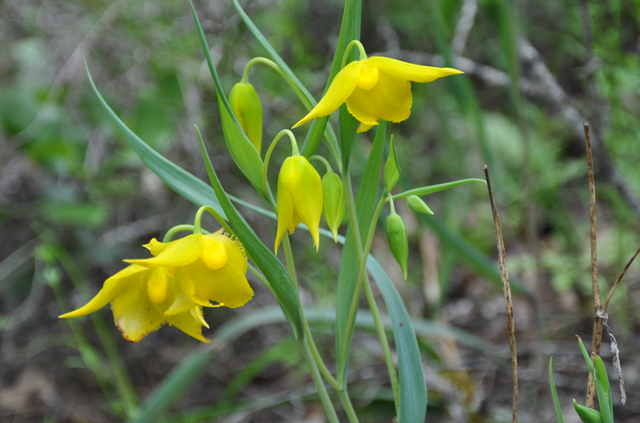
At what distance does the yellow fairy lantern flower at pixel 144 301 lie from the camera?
27.7 inches

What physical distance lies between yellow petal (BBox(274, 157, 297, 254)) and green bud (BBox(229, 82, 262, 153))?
211mm

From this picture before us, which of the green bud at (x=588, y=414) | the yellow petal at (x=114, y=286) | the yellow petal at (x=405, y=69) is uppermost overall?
the yellow petal at (x=405, y=69)

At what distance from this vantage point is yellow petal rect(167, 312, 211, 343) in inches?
29.6

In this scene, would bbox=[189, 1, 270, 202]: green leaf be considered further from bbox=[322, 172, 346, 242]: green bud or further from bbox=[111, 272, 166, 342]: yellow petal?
A: bbox=[111, 272, 166, 342]: yellow petal

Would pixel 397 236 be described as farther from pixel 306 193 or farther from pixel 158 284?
pixel 158 284

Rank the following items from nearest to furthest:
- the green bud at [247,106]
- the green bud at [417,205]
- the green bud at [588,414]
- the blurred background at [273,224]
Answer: the green bud at [588,414], the green bud at [417,205], the green bud at [247,106], the blurred background at [273,224]

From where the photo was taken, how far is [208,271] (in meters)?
0.68

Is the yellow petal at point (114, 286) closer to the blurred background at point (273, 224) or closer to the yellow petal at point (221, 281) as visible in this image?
the yellow petal at point (221, 281)

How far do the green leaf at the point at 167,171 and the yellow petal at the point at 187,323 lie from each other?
0.69 ft

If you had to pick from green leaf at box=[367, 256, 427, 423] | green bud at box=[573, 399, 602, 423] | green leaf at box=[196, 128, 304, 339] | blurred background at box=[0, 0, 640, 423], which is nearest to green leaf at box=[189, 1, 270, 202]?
green leaf at box=[196, 128, 304, 339]

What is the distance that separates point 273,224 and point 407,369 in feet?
5.71

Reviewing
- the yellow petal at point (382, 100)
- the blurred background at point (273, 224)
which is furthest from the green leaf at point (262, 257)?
the blurred background at point (273, 224)

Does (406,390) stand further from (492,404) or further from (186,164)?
(186,164)

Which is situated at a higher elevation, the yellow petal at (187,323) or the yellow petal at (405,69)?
the yellow petal at (405,69)
